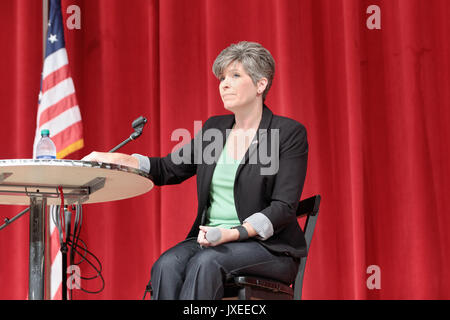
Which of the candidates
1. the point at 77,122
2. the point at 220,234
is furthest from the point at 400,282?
the point at 77,122

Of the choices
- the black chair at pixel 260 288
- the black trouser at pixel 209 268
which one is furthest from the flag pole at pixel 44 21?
the black chair at pixel 260 288

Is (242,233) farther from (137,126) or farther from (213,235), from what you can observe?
(137,126)

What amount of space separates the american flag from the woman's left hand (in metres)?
1.52

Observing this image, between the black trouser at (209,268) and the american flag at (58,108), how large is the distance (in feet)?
4.62

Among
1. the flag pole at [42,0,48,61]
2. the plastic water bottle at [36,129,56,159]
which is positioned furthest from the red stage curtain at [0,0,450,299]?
the plastic water bottle at [36,129,56,159]

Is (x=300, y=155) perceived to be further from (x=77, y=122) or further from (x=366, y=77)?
(x=77, y=122)

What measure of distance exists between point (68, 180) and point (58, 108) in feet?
4.46

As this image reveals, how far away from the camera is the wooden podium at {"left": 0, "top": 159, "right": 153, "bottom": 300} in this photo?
59.9 inches

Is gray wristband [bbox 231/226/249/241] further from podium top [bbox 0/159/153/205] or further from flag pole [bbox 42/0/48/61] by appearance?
flag pole [bbox 42/0/48/61]

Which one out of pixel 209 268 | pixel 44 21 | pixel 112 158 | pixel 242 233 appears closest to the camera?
pixel 209 268

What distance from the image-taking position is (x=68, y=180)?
1.69m

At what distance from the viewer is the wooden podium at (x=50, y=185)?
1522 mm

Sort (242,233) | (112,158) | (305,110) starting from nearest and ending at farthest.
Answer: (242,233)
(112,158)
(305,110)

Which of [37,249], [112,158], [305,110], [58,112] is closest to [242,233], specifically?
[112,158]
